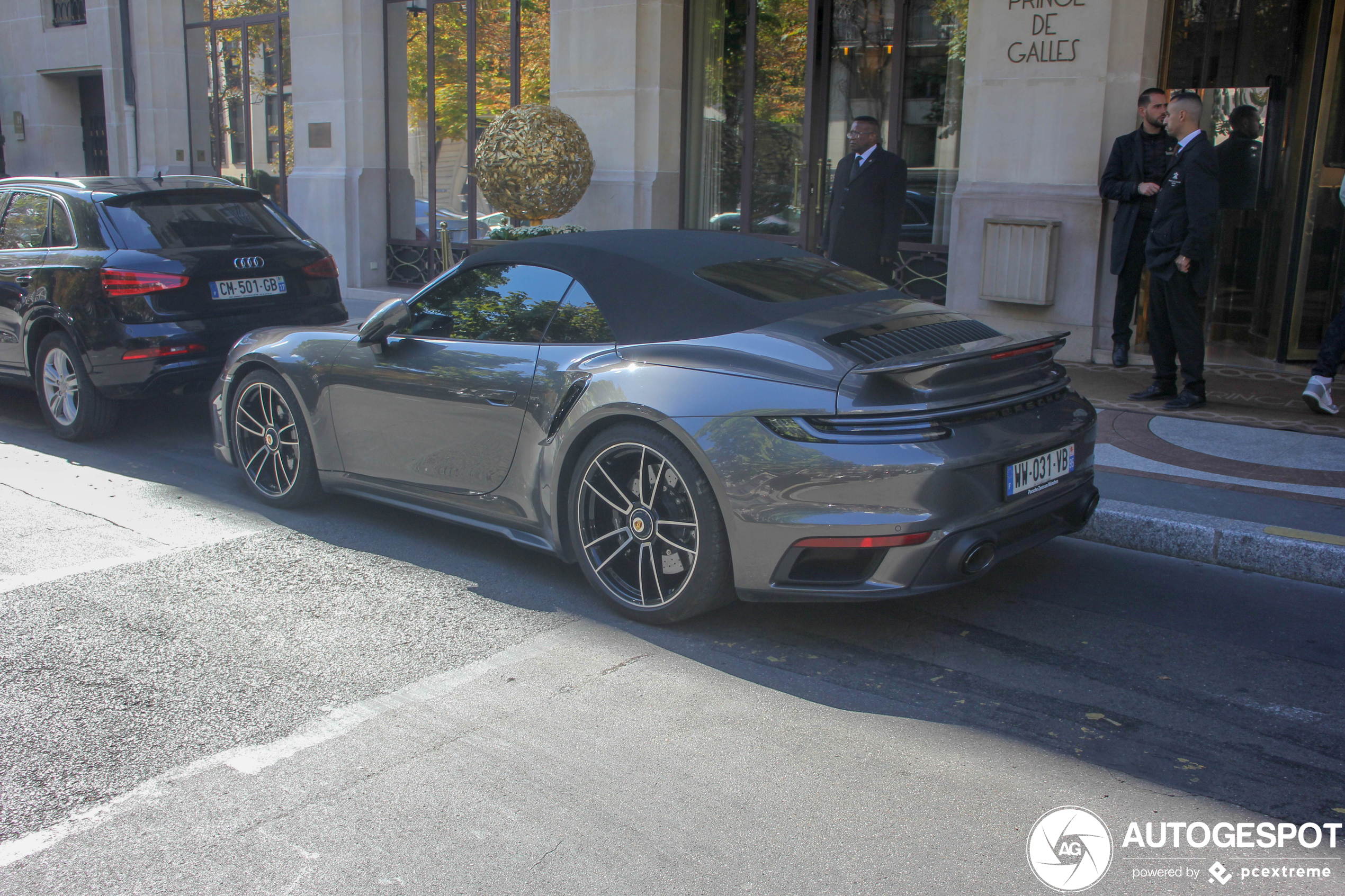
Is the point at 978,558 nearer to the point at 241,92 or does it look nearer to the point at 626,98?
the point at 626,98

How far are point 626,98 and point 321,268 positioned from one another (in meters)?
5.18

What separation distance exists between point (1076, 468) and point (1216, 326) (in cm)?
669

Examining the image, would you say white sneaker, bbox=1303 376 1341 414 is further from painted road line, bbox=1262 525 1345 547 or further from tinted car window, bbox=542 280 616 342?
tinted car window, bbox=542 280 616 342

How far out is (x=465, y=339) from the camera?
4.92 m

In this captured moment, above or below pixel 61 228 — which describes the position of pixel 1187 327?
below

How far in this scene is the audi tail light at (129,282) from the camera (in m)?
7.12

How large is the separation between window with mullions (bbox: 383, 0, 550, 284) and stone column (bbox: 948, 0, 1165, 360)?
18.7ft

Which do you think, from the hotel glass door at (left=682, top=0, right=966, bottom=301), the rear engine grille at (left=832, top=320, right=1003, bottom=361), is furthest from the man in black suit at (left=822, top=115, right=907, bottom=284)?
the rear engine grille at (left=832, top=320, right=1003, bottom=361)

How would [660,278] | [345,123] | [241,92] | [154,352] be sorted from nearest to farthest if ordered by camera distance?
[660,278] → [154,352] → [345,123] → [241,92]

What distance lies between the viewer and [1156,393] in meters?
7.86

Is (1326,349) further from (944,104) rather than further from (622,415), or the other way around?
(622,415)

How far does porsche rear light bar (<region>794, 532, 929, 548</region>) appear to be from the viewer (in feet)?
12.2

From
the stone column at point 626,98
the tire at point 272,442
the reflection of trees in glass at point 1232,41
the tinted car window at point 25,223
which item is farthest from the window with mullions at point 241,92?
the reflection of trees in glass at point 1232,41

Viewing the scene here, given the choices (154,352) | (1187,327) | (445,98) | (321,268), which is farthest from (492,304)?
(445,98)
